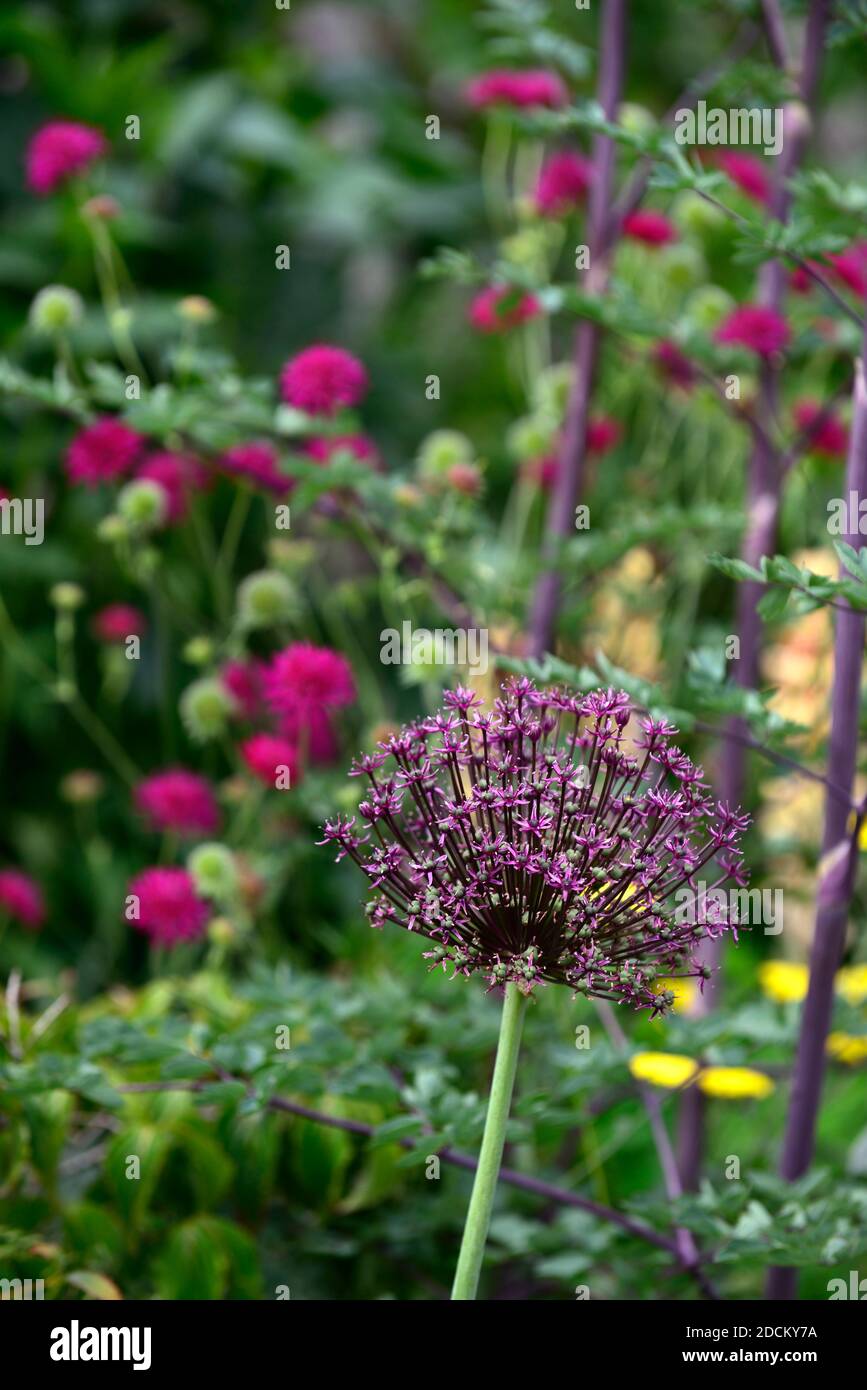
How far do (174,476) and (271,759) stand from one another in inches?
17.1

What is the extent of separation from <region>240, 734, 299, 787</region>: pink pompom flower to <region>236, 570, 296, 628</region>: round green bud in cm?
14

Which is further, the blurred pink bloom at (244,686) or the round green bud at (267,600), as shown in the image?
the blurred pink bloom at (244,686)

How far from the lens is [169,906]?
1541 millimetres

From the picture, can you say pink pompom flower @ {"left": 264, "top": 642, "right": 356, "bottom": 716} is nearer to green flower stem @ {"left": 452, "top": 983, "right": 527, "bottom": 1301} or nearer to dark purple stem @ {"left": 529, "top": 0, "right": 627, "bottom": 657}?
dark purple stem @ {"left": 529, "top": 0, "right": 627, "bottom": 657}

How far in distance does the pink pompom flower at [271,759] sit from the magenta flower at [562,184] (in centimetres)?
83

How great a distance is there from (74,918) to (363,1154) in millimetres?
1258

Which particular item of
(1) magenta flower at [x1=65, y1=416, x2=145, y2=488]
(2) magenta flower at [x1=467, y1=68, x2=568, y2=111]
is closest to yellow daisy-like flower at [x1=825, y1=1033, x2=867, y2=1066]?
(1) magenta flower at [x1=65, y1=416, x2=145, y2=488]

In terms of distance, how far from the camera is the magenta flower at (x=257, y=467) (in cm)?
166

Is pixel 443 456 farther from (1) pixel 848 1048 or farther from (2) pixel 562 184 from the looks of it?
(1) pixel 848 1048

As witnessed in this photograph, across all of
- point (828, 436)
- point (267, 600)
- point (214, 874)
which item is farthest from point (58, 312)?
point (828, 436)

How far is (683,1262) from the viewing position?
129 cm

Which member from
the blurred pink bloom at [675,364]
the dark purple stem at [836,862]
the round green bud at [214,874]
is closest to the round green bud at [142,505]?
the round green bud at [214,874]

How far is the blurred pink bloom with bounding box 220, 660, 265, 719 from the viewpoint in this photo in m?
1.74

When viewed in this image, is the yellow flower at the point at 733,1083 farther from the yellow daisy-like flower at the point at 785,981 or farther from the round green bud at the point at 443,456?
the round green bud at the point at 443,456
